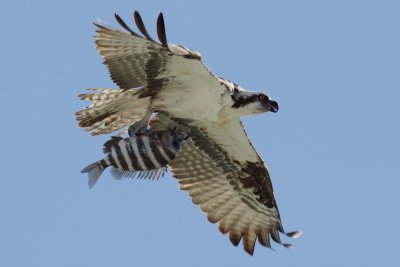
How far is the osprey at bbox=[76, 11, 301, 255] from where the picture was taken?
10.5 metres

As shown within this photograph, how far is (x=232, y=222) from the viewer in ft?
40.0

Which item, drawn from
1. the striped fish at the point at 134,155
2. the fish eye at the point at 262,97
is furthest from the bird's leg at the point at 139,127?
the fish eye at the point at 262,97

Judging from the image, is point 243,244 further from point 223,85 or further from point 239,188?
point 223,85

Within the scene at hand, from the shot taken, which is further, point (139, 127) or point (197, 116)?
point (197, 116)

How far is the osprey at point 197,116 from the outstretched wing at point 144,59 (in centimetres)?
1

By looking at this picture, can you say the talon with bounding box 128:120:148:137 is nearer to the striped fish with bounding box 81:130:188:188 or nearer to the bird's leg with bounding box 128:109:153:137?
the bird's leg with bounding box 128:109:153:137

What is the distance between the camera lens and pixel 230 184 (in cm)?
1250

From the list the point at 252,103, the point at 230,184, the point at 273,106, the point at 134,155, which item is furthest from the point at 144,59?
the point at 230,184

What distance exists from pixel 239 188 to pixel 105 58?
9.63ft

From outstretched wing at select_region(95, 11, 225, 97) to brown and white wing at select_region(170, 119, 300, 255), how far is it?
137 centimetres

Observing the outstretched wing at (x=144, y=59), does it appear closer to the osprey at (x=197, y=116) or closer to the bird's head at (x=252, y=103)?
the osprey at (x=197, y=116)

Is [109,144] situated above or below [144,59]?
below

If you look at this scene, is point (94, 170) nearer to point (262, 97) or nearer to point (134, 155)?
point (134, 155)

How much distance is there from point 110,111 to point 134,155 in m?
1.62
